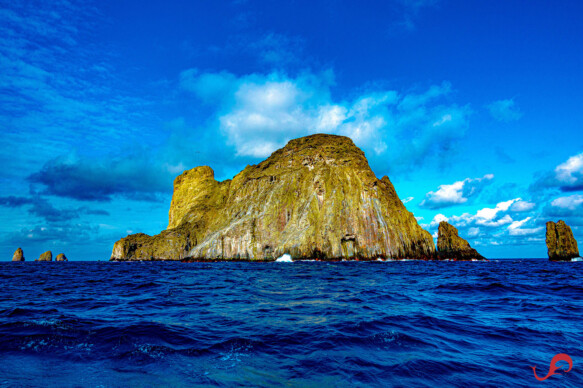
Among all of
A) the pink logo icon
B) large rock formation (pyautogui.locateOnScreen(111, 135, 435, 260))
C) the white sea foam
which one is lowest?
the white sea foam

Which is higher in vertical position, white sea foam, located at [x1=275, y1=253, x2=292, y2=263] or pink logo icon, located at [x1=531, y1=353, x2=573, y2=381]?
pink logo icon, located at [x1=531, y1=353, x2=573, y2=381]

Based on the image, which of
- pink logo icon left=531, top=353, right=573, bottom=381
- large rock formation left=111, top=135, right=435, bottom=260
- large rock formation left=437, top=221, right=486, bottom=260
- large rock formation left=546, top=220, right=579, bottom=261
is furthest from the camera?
large rock formation left=437, top=221, right=486, bottom=260

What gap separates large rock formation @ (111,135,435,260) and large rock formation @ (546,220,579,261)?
45615mm

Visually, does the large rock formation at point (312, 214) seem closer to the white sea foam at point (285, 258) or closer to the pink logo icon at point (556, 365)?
the white sea foam at point (285, 258)

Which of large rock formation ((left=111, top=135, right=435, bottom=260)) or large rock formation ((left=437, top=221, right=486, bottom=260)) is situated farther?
large rock formation ((left=437, top=221, right=486, bottom=260))

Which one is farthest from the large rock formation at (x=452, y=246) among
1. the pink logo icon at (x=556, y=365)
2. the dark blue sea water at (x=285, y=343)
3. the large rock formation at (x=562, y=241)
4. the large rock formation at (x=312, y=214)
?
the pink logo icon at (x=556, y=365)

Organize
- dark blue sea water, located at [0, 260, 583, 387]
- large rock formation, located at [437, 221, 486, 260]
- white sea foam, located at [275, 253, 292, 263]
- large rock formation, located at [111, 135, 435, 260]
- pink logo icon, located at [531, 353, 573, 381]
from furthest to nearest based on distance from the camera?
large rock formation, located at [437, 221, 486, 260] < large rock formation, located at [111, 135, 435, 260] < white sea foam, located at [275, 253, 292, 263] < pink logo icon, located at [531, 353, 573, 381] < dark blue sea water, located at [0, 260, 583, 387]

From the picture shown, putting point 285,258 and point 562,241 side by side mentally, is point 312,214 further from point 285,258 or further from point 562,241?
point 562,241

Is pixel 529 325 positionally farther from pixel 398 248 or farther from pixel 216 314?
pixel 398 248

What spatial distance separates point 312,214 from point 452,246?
219ft

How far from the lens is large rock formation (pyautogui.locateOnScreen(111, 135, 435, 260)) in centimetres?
11569

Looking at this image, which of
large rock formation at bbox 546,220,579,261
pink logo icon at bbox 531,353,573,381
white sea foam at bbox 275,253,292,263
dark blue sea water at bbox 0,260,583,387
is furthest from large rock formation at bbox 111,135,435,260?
pink logo icon at bbox 531,353,573,381

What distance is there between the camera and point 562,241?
122m

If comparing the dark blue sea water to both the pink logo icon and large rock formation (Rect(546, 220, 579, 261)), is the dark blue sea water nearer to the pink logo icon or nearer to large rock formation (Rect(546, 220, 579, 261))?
the pink logo icon
